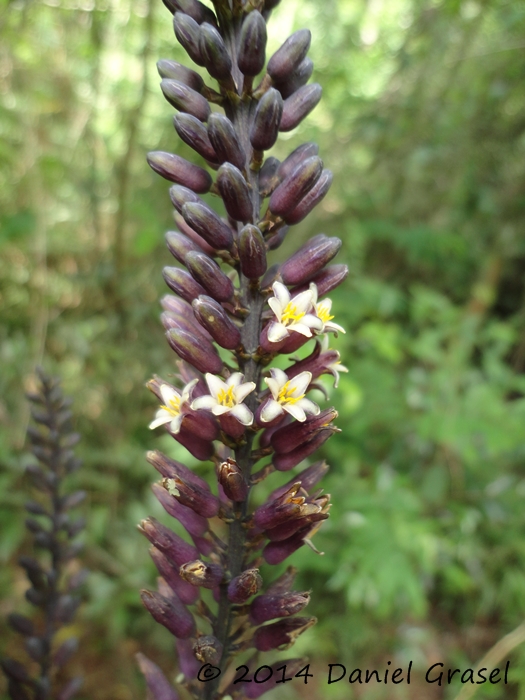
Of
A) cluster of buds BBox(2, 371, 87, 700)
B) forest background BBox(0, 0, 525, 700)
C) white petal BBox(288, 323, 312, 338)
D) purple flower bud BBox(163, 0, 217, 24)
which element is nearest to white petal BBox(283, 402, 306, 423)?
white petal BBox(288, 323, 312, 338)

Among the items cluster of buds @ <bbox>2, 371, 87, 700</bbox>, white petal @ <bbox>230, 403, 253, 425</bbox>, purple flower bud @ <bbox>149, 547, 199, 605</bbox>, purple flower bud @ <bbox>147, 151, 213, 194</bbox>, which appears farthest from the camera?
cluster of buds @ <bbox>2, 371, 87, 700</bbox>

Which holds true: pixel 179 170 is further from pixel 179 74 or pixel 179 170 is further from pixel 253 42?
pixel 253 42

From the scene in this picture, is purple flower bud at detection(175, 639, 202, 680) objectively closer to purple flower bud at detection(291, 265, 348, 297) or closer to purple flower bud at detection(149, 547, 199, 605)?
purple flower bud at detection(149, 547, 199, 605)

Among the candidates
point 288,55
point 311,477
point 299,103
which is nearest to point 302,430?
point 311,477

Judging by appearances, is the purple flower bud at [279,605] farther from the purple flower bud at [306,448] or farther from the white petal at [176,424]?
the white petal at [176,424]

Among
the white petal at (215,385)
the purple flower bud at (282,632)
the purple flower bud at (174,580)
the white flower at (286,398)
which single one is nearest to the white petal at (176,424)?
the white petal at (215,385)

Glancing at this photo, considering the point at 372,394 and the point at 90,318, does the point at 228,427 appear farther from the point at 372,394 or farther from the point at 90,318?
the point at 90,318

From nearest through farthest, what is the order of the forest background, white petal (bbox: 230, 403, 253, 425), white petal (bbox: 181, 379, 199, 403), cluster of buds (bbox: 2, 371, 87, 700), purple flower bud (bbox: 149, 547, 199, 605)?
white petal (bbox: 230, 403, 253, 425), white petal (bbox: 181, 379, 199, 403), purple flower bud (bbox: 149, 547, 199, 605), cluster of buds (bbox: 2, 371, 87, 700), the forest background
